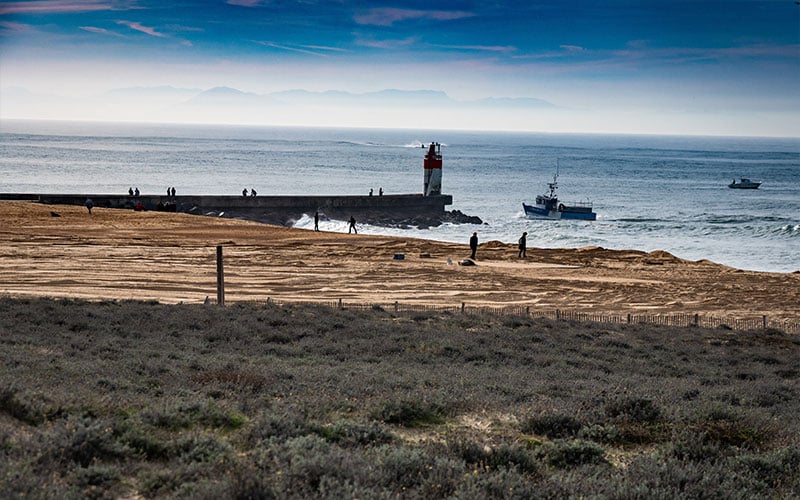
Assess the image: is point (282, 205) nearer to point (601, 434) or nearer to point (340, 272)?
point (340, 272)

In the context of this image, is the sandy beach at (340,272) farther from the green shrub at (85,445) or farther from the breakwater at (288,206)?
the green shrub at (85,445)

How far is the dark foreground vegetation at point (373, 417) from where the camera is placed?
6.02 m

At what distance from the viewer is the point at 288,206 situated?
56.7m

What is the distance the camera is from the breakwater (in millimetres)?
50781

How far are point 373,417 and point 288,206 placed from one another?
49.1 meters

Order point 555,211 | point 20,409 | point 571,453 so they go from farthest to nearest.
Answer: point 555,211 → point 20,409 → point 571,453

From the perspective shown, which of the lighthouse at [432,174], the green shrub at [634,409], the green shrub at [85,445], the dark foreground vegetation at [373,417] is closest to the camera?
the dark foreground vegetation at [373,417]

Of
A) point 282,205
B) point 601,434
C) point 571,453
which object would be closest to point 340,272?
point 601,434

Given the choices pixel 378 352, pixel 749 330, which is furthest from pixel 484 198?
pixel 378 352

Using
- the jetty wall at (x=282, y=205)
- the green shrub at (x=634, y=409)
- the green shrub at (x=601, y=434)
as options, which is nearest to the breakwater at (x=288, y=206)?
the jetty wall at (x=282, y=205)

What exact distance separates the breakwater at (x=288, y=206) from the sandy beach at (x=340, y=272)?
9608mm

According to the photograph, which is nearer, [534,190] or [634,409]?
[634,409]

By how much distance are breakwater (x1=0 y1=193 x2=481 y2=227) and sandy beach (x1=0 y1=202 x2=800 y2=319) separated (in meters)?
9.61

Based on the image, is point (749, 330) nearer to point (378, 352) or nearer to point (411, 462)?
point (378, 352)
